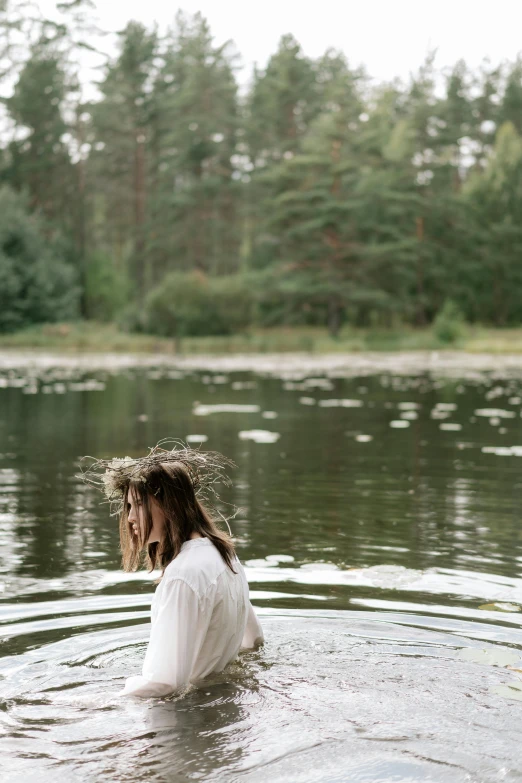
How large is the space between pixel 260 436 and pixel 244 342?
3402 cm

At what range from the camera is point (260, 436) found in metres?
15.7

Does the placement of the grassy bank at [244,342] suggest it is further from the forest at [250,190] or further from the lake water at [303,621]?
the lake water at [303,621]

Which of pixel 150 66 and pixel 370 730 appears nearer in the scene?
pixel 370 730

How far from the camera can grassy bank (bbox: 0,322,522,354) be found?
4841cm

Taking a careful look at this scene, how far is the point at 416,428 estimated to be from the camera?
16.9 m

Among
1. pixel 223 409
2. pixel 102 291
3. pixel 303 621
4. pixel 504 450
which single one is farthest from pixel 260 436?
pixel 102 291

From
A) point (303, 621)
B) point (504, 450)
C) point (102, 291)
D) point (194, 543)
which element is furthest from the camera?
point (102, 291)

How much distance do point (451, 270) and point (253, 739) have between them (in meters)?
61.2

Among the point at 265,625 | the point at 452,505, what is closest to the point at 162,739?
the point at 265,625

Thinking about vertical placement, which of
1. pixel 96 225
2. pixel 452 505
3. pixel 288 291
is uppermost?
pixel 96 225

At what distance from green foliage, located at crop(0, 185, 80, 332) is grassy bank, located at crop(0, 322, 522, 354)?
1312mm

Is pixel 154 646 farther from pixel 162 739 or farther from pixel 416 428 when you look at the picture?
pixel 416 428

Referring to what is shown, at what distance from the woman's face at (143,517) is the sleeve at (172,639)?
22cm

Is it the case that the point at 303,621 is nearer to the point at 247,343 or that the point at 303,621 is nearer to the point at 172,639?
the point at 172,639
